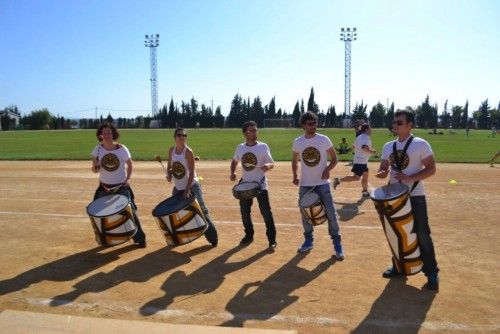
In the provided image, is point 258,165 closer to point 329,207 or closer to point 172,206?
point 329,207

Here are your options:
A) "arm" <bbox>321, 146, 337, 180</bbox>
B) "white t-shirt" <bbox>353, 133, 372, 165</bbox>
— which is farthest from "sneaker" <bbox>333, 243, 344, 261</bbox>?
"white t-shirt" <bbox>353, 133, 372, 165</bbox>

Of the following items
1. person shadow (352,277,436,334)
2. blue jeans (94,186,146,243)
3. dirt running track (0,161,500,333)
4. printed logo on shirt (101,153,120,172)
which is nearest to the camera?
person shadow (352,277,436,334)

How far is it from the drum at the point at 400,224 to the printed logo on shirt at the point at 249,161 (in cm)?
229

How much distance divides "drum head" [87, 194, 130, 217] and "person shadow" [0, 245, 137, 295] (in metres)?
0.72

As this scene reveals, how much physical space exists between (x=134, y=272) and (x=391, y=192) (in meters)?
3.54

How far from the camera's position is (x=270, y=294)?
18.1 feet

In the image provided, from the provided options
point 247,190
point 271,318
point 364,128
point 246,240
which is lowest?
point 271,318

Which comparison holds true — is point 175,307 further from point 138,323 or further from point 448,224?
point 448,224

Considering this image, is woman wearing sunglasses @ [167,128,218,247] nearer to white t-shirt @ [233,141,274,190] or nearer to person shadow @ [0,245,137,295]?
white t-shirt @ [233,141,274,190]

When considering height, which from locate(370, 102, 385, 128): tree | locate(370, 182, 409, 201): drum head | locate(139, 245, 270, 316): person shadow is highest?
locate(370, 102, 385, 128): tree

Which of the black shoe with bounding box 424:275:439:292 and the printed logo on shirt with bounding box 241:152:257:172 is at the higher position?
the printed logo on shirt with bounding box 241:152:257:172

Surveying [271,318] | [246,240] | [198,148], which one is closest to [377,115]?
[198,148]

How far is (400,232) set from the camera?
18.3ft

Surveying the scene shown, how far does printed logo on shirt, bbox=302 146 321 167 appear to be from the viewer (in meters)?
6.97
